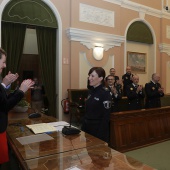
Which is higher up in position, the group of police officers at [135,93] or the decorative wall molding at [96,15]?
the decorative wall molding at [96,15]

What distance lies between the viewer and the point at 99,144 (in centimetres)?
171

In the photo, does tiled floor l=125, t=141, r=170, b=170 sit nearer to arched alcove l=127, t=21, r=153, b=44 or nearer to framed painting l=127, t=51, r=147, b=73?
framed painting l=127, t=51, r=147, b=73

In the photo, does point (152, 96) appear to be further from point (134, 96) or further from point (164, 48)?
point (164, 48)

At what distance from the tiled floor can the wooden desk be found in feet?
6.72

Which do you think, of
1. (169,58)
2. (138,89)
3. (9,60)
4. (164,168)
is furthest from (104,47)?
(164,168)

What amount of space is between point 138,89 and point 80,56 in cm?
231

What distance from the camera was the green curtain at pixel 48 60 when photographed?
5.76 metres

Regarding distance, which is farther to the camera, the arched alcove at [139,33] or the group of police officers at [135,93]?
the arched alcove at [139,33]

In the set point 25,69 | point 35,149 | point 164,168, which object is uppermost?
point 25,69

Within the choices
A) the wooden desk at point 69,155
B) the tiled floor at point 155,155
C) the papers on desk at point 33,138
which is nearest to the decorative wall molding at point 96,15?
the tiled floor at point 155,155

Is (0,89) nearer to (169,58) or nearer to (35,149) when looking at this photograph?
(35,149)

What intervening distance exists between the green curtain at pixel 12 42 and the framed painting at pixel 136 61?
4.20 metres

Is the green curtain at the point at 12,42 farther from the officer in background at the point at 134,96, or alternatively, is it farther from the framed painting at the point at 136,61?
the framed painting at the point at 136,61

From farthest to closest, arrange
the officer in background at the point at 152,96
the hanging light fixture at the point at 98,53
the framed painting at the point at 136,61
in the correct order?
the framed painting at the point at 136,61 < the hanging light fixture at the point at 98,53 < the officer in background at the point at 152,96
